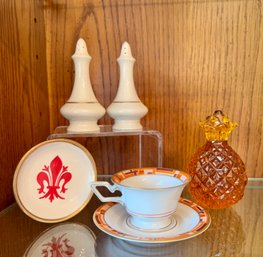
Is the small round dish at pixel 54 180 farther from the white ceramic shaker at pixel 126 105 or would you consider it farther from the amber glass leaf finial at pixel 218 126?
the amber glass leaf finial at pixel 218 126

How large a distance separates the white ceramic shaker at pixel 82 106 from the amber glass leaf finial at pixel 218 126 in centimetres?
20

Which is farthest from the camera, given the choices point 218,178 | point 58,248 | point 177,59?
point 177,59

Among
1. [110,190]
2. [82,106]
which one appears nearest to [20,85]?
[82,106]

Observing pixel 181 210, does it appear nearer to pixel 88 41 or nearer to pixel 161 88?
pixel 161 88

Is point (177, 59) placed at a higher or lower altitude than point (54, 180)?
higher

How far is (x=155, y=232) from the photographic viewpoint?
14.1 inches

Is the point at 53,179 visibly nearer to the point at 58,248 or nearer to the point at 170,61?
the point at 58,248

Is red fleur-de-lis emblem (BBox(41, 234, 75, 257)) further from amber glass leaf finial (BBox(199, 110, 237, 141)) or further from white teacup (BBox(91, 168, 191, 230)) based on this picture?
amber glass leaf finial (BBox(199, 110, 237, 141))

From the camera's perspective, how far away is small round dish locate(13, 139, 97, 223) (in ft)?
1.30

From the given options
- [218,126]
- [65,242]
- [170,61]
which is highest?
[170,61]

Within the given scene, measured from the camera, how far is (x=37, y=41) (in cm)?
55

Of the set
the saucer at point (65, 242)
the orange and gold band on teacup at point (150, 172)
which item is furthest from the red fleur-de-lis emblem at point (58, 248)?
the orange and gold band on teacup at point (150, 172)

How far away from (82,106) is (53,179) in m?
0.14

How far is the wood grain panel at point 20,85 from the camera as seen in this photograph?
43 centimetres
